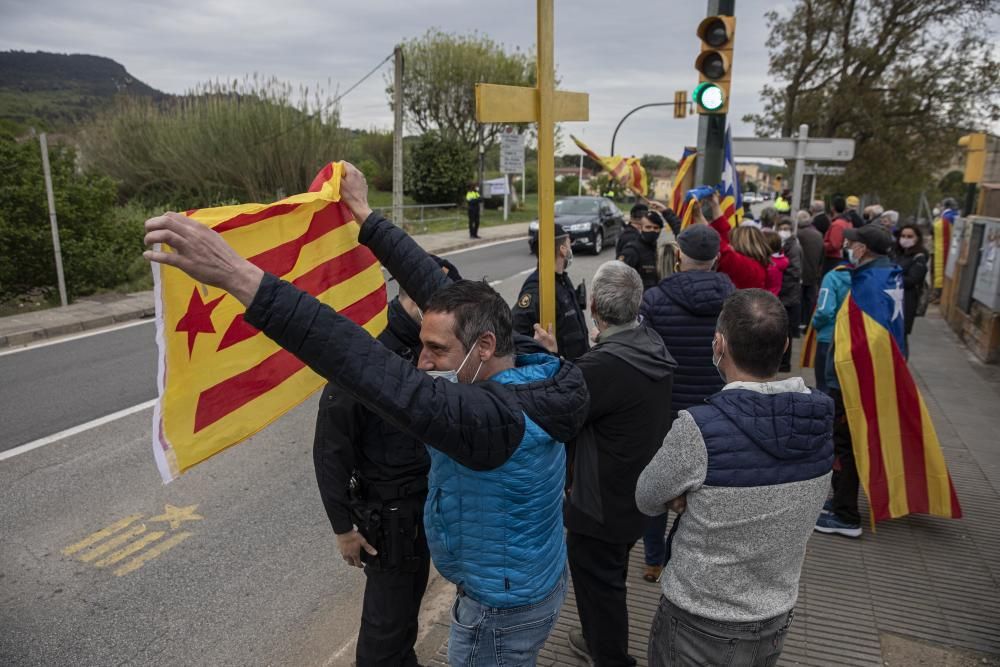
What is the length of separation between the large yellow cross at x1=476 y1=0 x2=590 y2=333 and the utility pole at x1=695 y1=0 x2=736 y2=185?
4.39m

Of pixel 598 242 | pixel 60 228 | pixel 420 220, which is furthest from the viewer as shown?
pixel 420 220

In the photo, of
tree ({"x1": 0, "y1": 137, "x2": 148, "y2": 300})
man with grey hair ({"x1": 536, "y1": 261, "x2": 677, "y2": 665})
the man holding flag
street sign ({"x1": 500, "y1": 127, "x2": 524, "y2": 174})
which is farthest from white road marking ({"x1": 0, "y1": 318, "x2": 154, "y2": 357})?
street sign ({"x1": 500, "y1": 127, "x2": 524, "y2": 174})

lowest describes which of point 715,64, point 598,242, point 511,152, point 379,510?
point 598,242

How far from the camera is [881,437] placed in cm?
431

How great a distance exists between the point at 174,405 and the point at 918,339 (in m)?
10.8

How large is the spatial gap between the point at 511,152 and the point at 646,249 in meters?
22.9

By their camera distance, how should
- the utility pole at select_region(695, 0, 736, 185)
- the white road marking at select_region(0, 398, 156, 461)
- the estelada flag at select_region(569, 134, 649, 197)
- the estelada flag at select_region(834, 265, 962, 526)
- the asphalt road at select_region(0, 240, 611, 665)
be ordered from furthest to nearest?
the estelada flag at select_region(569, 134, 649, 197), the utility pole at select_region(695, 0, 736, 185), the white road marking at select_region(0, 398, 156, 461), the estelada flag at select_region(834, 265, 962, 526), the asphalt road at select_region(0, 240, 611, 665)

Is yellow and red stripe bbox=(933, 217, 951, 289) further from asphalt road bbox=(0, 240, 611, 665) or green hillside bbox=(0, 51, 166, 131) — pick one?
green hillside bbox=(0, 51, 166, 131)

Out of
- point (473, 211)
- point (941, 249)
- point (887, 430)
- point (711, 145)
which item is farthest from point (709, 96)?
point (473, 211)

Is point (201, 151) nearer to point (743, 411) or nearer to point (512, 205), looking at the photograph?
point (512, 205)

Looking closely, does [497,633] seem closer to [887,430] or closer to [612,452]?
[612,452]

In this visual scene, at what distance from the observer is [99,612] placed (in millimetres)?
3697

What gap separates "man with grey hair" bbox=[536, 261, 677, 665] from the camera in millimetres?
2789

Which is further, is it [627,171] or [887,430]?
[627,171]
